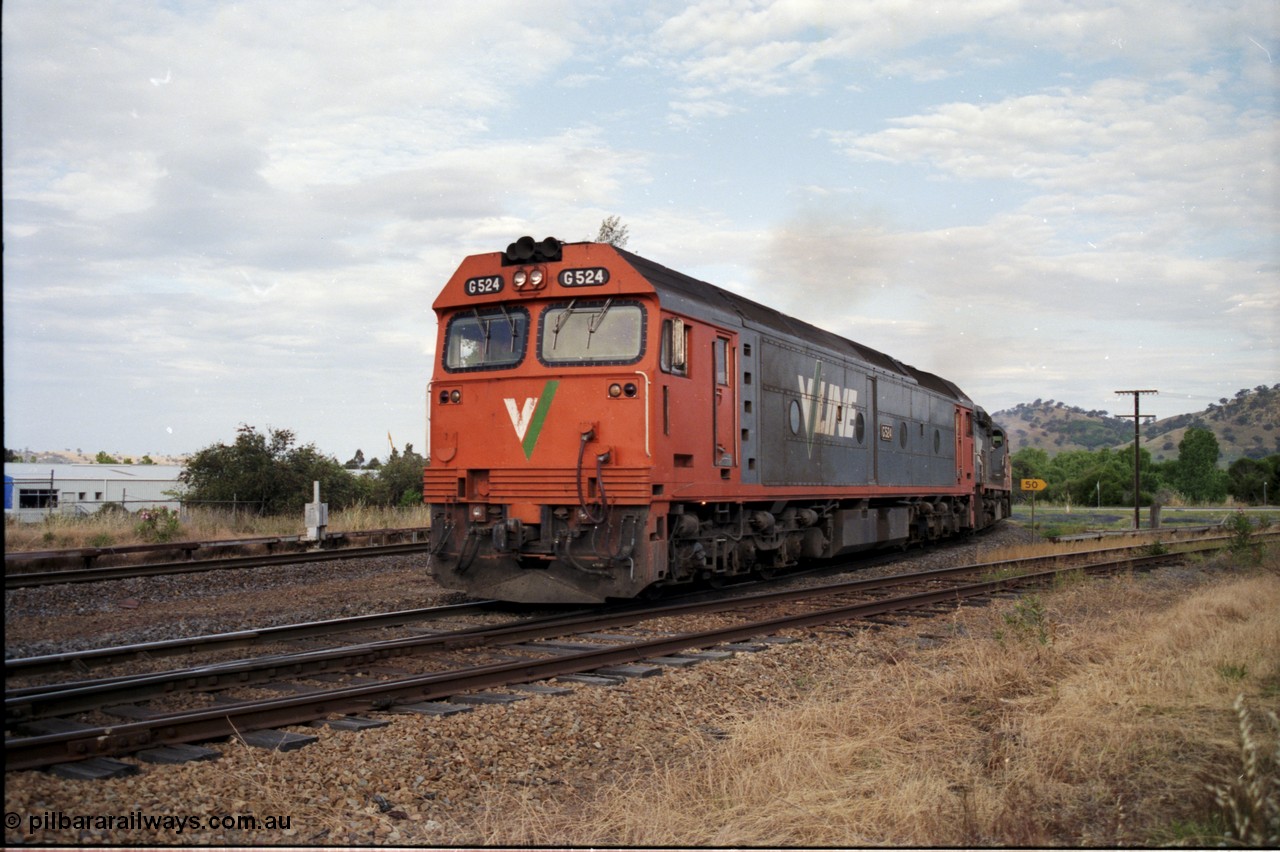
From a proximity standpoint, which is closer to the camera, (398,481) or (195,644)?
(195,644)

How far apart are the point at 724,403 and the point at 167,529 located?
14.7 meters

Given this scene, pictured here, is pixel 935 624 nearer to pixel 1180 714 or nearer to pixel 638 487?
pixel 638 487

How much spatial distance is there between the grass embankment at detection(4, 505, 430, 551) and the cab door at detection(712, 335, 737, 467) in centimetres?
1327

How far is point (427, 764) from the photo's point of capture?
5.68m

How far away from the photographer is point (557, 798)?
212 inches

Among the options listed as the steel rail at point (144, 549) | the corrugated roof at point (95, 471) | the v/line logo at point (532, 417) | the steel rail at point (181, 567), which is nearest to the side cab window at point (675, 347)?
the v/line logo at point (532, 417)

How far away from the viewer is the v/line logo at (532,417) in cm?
1123

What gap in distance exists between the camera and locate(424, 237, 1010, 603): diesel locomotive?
10.8 m

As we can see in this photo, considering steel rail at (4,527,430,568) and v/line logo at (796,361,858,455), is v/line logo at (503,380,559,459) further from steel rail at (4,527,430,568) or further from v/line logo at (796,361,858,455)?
steel rail at (4,527,430,568)

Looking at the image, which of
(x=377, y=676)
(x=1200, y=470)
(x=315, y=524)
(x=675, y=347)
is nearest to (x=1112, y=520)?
(x=315, y=524)

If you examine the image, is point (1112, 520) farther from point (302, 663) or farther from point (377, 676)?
point (302, 663)

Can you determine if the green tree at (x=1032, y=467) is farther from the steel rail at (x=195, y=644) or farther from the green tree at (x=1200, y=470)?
the steel rail at (x=195, y=644)

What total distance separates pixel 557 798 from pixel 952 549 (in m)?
20.4

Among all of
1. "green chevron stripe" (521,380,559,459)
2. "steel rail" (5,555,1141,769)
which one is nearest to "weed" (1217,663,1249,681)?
"steel rail" (5,555,1141,769)
